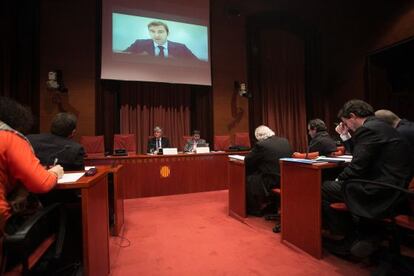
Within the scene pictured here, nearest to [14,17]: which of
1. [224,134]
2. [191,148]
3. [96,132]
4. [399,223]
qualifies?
[96,132]

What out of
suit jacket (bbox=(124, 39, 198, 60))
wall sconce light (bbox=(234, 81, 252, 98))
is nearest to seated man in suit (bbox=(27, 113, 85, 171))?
suit jacket (bbox=(124, 39, 198, 60))

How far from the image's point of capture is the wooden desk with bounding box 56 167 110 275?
1.32m

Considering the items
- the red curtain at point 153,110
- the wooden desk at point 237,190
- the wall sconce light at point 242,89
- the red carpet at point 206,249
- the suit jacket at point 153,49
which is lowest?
the red carpet at point 206,249

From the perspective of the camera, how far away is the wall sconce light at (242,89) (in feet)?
20.6

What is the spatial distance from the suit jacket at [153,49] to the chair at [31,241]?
467 cm

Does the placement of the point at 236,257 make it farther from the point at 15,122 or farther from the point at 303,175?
the point at 15,122

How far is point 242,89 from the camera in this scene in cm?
629

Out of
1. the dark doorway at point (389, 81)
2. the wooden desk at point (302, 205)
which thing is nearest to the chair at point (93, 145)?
the wooden desk at point (302, 205)

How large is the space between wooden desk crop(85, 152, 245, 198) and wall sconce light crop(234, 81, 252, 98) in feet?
6.74

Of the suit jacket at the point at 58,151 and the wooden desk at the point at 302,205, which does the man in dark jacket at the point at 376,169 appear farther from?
the suit jacket at the point at 58,151

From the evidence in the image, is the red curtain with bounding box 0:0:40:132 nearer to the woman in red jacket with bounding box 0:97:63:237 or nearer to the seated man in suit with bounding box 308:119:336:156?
the woman in red jacket with bounding box 0:97:63:237

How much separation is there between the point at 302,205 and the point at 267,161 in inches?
33.3

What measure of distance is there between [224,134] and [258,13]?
3.27m

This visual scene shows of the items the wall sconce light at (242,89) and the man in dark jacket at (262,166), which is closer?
the man in dark jacket at (262,166)
